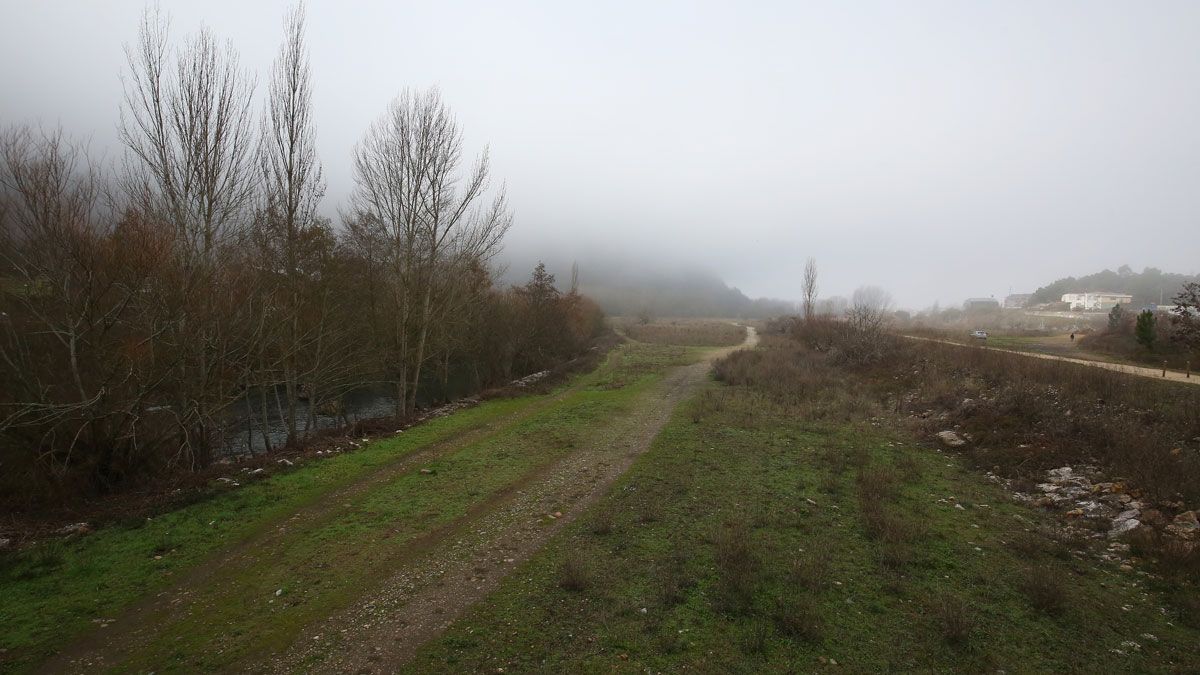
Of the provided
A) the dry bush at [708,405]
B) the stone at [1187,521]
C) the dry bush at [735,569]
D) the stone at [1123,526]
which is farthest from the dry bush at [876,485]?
the dry bush at [708,405]

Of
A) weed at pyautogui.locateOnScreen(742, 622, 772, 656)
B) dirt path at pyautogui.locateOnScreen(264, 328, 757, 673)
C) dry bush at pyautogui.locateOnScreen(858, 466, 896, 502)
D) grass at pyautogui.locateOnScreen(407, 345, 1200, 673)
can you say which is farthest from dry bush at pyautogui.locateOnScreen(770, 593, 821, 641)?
dry bush at pyautogui.locateOnScreen(858, 466, 896, 502)

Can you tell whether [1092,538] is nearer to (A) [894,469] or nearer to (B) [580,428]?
(A) [894,469]

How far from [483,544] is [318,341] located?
10705 millimetres

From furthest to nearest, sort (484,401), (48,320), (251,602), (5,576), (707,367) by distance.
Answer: (707,367) < (484,401) < (48,320) < (5,576) < (251,602)

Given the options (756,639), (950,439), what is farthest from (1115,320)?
(756,639)

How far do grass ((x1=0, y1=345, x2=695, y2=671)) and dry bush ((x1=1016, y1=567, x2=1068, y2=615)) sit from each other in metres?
7.73

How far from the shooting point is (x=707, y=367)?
31.4m

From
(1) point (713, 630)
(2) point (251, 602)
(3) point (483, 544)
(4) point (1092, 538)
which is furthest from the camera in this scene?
(4) point (1092, 538)

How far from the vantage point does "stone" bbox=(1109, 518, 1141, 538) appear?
757 centimetres

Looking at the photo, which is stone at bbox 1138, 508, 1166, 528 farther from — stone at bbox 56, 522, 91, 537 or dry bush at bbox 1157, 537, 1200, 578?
stone at bbox 56, 522, 91, 537

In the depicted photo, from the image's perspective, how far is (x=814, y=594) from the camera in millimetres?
5723

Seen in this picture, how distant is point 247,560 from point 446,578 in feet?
9.15

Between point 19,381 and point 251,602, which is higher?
point 19,381

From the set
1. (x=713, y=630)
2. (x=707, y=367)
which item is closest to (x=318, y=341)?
(x=713, y=630)
